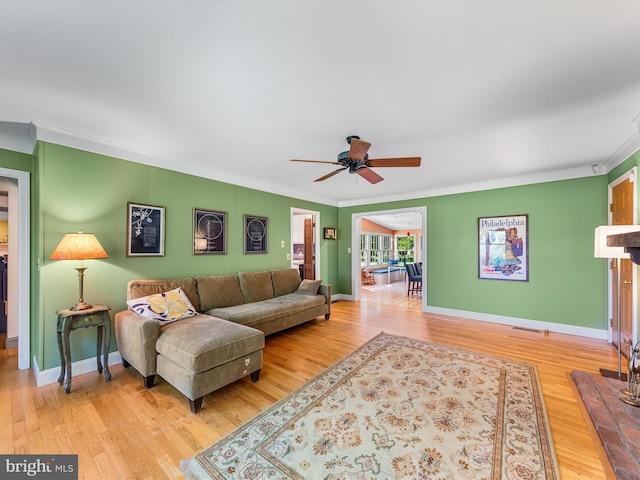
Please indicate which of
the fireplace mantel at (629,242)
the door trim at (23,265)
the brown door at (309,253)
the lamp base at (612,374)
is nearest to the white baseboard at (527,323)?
the lamp base at (612,374)

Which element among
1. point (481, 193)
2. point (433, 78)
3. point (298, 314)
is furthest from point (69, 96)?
point (481, 193)

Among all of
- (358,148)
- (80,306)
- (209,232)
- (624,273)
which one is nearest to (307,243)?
(209,232)

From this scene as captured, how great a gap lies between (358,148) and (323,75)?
720 mm

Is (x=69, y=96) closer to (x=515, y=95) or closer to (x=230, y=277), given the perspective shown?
(x=230, y=277)

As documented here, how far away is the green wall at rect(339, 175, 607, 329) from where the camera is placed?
3799 mm

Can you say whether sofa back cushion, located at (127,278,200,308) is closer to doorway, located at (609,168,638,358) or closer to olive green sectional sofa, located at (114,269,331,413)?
olive green sectional sofa, located at (114,269,331,413)

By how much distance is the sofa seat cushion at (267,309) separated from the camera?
329 cm

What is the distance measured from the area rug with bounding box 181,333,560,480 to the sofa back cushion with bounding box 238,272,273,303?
1824mm

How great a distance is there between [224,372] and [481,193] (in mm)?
4830

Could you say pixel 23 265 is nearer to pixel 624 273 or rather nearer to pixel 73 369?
pixel 73 369

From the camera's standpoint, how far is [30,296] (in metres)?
2.82

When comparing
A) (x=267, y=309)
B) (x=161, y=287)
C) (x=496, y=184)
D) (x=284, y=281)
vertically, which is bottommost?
(x=267, y=309)

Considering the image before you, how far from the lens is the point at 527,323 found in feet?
13.9

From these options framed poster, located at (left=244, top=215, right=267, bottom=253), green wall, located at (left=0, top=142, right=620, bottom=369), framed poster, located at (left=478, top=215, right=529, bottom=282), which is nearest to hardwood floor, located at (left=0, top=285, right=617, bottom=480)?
green wall, located at (left=0, top=142, right=620, bottom=369)
